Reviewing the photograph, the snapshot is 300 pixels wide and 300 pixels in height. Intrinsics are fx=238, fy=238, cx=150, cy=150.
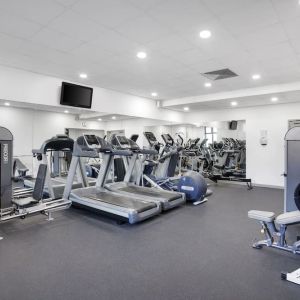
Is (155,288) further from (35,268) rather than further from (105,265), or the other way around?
(35,268)

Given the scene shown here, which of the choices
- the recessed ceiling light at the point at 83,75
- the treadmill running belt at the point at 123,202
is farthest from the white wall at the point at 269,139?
the recessed ceiling light at the point at 83,75

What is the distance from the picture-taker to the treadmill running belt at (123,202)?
13.1 ft

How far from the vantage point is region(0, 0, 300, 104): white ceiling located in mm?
2814

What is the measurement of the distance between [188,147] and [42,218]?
577 centimetres

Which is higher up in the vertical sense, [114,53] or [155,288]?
[114,53]

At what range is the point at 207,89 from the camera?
6805 mm

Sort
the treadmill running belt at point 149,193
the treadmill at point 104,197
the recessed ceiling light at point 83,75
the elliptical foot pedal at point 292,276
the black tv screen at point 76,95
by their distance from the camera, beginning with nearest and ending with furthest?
the elliptical foot pedal at point 292,276 → the treadmill at point 104,197 → the treadmill running belt at point 149,193 → the recessed ceiling light at point 83,75 → the black tv screen at point 76,95

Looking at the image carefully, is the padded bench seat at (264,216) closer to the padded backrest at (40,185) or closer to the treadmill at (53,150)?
the padded backrest at (40,185)

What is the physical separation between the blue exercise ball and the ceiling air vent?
7.57 ft

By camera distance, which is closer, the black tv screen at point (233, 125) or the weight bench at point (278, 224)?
the weight bench at point (278, 224)

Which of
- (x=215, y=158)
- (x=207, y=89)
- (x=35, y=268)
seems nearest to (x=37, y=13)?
(x=35, y=268)

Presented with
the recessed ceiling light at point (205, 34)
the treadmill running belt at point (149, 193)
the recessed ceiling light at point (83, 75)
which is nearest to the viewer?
the recessed ceiling light at point (205, 34)

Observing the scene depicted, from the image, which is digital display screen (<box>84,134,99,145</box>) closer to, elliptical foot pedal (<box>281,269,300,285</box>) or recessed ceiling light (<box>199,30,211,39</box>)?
recessed ceiling light (<box>199,30,211,39</box>)

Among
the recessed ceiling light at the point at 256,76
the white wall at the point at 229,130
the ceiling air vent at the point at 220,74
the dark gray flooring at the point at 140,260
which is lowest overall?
the dark gray flooring at the point at 140,260
